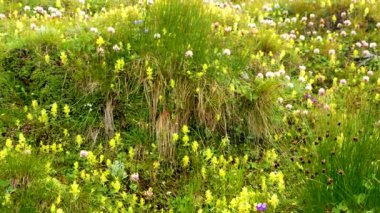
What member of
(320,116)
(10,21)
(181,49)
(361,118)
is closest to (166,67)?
(181,49)

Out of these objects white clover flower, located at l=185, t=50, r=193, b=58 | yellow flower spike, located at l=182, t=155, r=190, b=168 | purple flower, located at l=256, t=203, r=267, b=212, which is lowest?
yellow flower spike, located at l=182, t=155, r=190, b=168

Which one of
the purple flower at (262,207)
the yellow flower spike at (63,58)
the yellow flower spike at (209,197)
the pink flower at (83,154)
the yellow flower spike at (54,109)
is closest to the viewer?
the purple flower at (262,207)

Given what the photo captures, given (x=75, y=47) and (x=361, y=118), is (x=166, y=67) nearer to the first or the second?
(x=75, y=47)

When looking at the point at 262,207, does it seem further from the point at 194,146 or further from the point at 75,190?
the point at 75,190

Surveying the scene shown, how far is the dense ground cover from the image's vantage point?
430 cm

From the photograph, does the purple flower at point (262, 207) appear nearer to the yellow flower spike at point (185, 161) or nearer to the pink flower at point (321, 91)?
the yellow flower spike at point (185, 161)

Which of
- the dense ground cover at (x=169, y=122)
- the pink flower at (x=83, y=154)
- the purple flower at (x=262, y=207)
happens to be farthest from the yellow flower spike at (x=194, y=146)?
the purple flower at (x=262, y=207)

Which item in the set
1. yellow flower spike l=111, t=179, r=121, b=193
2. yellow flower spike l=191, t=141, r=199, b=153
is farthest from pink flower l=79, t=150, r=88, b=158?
yellow flower spike l=191, t=141, r=199, b=153

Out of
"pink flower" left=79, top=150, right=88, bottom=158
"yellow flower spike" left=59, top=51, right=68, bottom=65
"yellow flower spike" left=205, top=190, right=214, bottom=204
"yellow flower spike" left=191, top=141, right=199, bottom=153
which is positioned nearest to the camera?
"yellow flower spike" left=205, top=190, right=214, bottom=204

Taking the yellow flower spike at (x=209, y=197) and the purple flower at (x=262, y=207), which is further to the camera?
the yellow flower spike at (x=209, y=197)

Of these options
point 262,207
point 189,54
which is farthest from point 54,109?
point 262,207

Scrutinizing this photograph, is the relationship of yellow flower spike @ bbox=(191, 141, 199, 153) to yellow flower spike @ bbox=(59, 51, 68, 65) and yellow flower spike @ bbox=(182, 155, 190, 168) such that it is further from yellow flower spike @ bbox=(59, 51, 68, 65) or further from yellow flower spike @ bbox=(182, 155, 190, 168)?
yellow flower spike @ bbox=(59, 51, 68, 65)

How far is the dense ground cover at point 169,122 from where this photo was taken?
4.30 m

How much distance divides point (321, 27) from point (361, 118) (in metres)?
4.85
